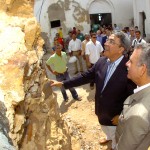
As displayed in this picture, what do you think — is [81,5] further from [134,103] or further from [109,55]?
[134,103]

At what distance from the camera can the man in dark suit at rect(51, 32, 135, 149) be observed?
366cm

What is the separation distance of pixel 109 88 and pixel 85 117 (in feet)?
8.42

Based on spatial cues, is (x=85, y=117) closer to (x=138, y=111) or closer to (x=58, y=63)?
(x=58, y=63)

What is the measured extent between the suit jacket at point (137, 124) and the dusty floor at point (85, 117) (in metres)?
2.13

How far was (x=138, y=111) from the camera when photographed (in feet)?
7.45

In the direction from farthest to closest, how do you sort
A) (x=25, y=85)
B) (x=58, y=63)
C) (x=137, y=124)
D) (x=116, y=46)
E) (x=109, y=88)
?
(x=58, y=63) → (x=109, y=88) → (x=116, y=46) → (x=25, y=85) → (x=137, y=124)

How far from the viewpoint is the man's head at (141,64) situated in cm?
246

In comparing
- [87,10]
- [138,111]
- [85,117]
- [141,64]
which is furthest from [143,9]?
[138,111]

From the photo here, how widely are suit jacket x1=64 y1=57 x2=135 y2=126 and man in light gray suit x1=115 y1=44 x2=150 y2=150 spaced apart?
1.07m

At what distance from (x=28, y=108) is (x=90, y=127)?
10.6ft

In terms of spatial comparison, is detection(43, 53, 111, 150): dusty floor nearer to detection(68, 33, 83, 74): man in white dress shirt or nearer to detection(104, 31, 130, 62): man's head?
detection(104, 31, 130, 62): man's head

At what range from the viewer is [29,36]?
281 cm

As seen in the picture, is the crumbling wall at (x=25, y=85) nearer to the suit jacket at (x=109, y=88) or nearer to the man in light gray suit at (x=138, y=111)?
the man in light gray suit at (x=138, y=111)

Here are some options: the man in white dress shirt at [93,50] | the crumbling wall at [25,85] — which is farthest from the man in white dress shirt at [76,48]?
the crumbling wall at [25,85]
